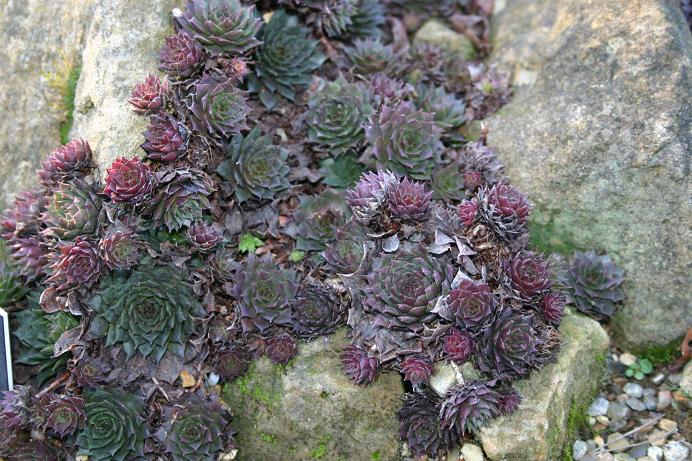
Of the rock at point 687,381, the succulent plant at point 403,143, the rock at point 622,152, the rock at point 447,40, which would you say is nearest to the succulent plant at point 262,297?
the succulent plant at point 403,143

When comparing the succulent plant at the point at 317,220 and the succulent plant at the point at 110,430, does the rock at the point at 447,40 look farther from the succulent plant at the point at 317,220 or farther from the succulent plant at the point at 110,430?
the succulent plant at the point at 110,430

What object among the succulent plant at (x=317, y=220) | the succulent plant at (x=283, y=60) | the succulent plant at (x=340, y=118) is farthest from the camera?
the succulent plant at (x=283, y=60)

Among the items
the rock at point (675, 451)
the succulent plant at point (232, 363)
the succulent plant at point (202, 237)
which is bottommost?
the succulent plant at point (232, 363)

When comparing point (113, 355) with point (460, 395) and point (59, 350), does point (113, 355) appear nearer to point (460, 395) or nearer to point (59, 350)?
point (59, 350)

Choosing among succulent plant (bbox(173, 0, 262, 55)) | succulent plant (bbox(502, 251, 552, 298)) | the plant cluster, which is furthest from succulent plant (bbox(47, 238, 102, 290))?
succulent plant (bbox(502, 251, 552, 298))

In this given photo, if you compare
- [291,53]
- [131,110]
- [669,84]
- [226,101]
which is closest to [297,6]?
[291,53]
